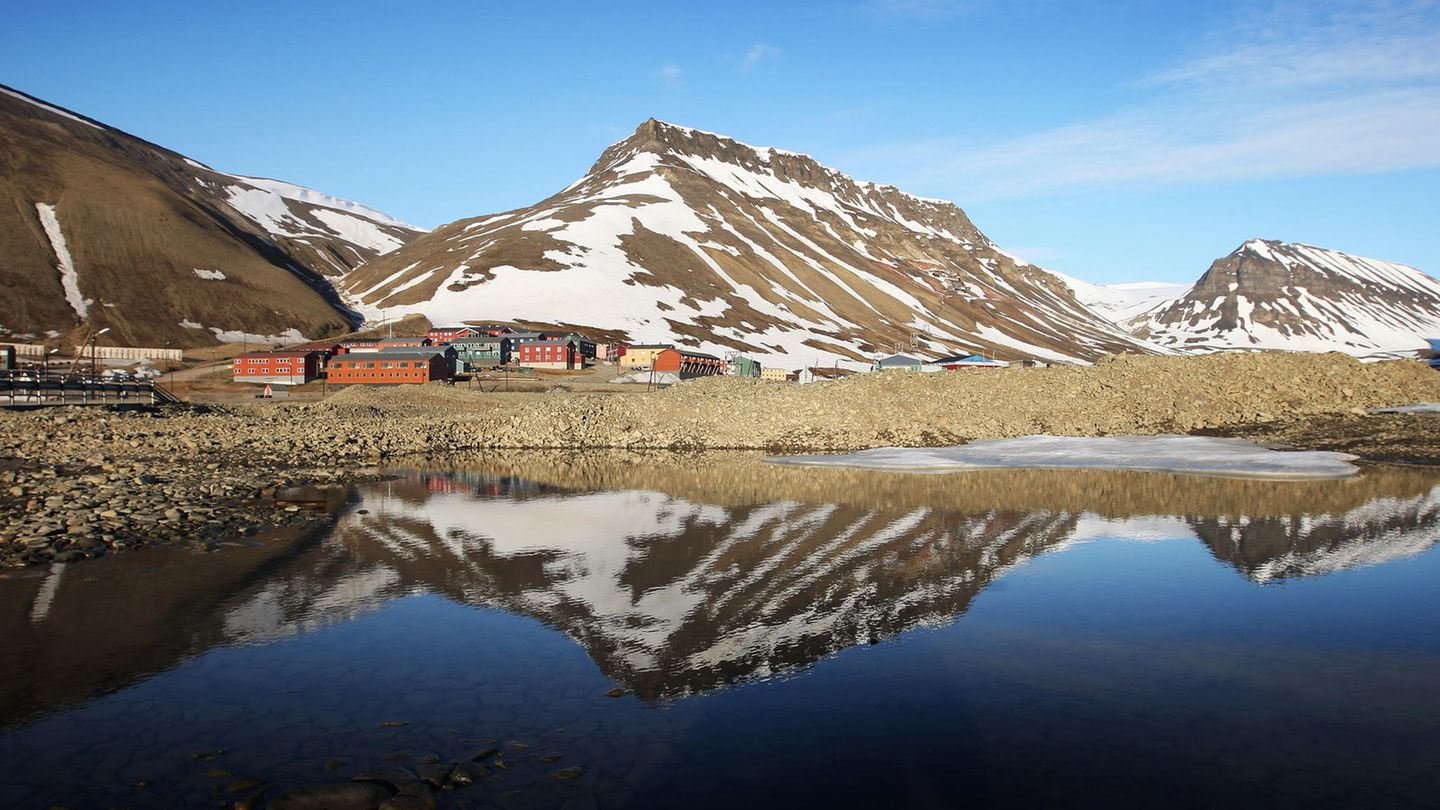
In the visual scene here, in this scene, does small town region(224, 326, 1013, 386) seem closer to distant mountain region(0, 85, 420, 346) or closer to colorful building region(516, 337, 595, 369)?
colorful building region(516, 337, 595, 369)

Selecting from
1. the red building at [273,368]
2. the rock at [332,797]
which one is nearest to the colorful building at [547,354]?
the red building at [273,368]

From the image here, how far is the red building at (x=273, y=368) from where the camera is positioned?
300 ft

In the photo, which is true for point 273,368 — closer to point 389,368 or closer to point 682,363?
point 389,368

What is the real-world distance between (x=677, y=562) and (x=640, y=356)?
98.6m

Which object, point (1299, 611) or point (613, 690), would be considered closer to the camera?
point (613, 690)

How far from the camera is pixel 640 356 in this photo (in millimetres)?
119125

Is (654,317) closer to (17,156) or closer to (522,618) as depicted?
(17,156)

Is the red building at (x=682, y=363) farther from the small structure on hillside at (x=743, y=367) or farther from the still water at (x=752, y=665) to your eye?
the still water at (x=752, y=665)

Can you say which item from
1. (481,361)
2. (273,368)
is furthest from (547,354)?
(273,368)

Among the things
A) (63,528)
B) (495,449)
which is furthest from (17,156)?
(63,528)

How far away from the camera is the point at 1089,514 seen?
2873 cm

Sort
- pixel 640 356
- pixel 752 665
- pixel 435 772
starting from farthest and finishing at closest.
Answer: pixel 640 356 < pixel 752 665 < pixel 435 772

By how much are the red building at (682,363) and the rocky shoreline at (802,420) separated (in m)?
43.1

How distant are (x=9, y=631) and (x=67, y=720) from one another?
17.2ft
